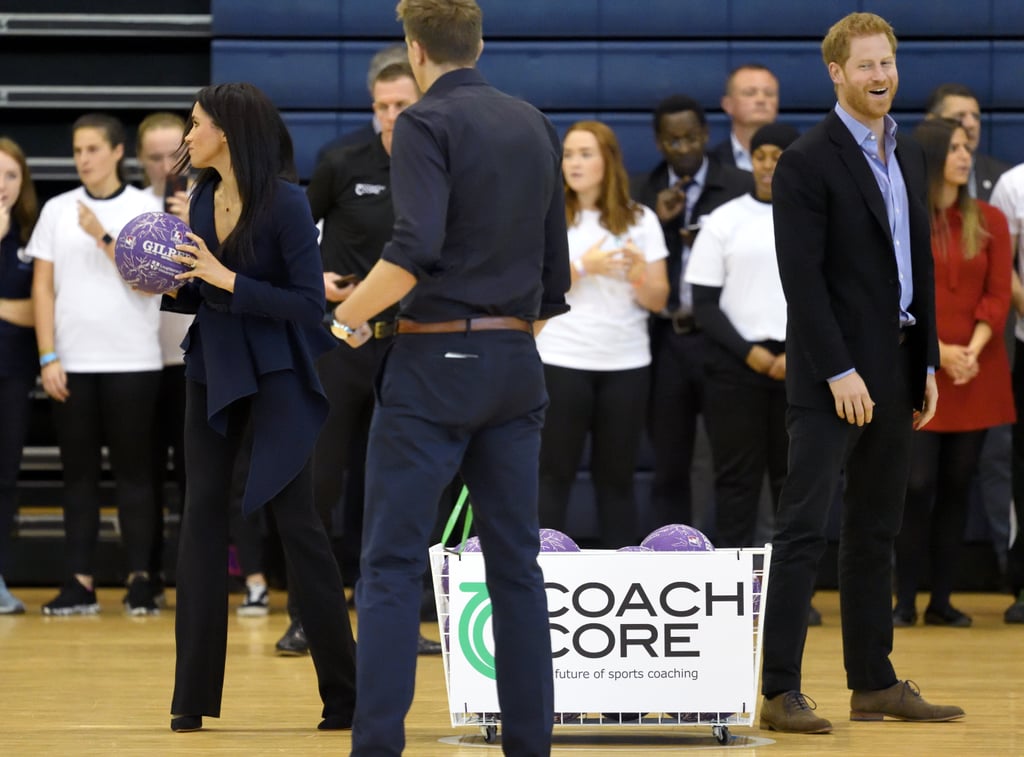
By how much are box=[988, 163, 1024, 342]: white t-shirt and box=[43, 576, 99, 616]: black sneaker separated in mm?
3425

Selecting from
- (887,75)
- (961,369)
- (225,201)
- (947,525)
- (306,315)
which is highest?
(887,75)

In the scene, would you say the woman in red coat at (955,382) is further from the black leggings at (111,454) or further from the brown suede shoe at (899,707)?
the black leggings at (111,454)

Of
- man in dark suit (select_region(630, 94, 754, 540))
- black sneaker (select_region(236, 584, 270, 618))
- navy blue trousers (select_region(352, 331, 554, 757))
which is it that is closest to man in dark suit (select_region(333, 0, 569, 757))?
navy blue trousers (select_region(352, 331, 554, 757))

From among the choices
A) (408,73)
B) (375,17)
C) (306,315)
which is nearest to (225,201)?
(306,315)

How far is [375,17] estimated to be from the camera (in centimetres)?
698

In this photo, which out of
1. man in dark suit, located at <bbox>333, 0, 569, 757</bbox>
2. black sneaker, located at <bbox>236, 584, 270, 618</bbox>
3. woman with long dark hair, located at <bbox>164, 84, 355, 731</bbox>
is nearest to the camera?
man in dark suit, located at <bbox>333, 0, 569, 757</bbox>

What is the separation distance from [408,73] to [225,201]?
4.35 feet

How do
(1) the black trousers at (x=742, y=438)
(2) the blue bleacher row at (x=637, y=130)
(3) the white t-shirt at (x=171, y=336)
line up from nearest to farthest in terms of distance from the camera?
(1) the black trousers at (x=742, y=438)
(3) the white t-shirt at (x=171, y=336)
(2) the blue bleacher row at (x=637, y=130)

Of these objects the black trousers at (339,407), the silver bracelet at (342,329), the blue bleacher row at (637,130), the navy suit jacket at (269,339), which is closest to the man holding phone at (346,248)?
the black trousers at (339,407)

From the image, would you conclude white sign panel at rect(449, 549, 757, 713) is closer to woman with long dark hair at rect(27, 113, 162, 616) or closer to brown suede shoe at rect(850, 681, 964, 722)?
brown suede shoe at rect(850, 681, 964, 722)

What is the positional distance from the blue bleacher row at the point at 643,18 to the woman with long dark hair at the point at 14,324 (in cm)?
148

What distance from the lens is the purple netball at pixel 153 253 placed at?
3.29 m

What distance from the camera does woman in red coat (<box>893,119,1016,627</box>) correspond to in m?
5.40

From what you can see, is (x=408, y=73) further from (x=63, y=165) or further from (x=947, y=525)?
(x=63, y=165)
